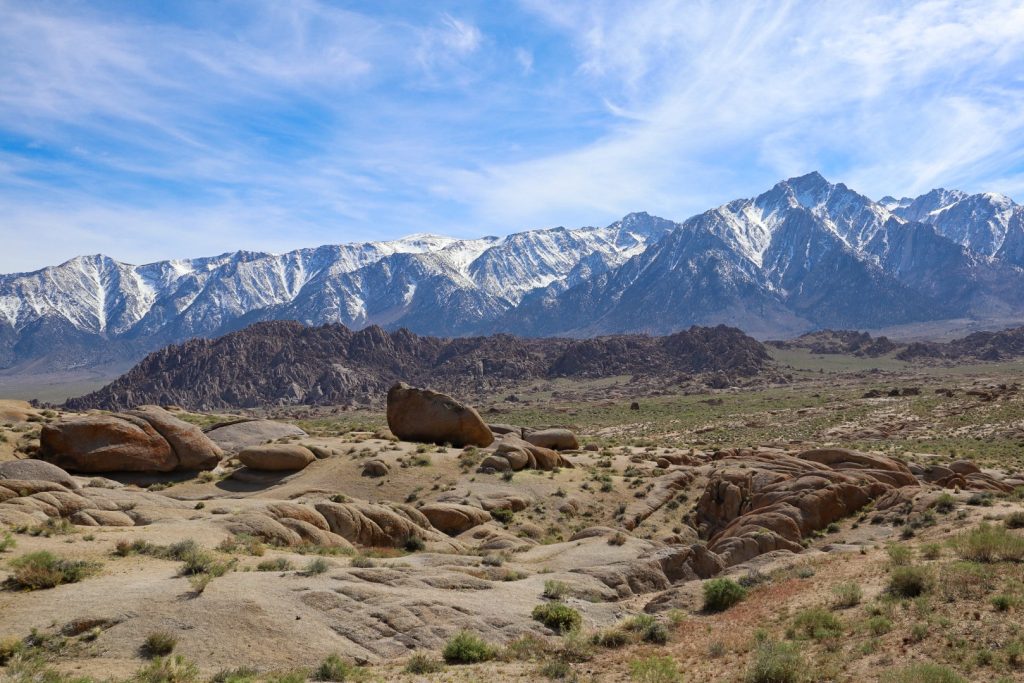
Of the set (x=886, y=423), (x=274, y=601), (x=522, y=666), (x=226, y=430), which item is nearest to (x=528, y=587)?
(x=522, y=666)

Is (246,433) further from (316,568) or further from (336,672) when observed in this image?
(336,672)

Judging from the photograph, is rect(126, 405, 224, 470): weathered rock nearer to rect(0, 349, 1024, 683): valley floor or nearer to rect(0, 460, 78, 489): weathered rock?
rect(0, 349, 1024, 683): valley floor

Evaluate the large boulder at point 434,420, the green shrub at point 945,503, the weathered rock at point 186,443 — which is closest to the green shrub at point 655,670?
the green shrub at point 945,503

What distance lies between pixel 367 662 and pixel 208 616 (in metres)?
3.45

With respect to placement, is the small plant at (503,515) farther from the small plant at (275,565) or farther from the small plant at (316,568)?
the small plant at (316,568)

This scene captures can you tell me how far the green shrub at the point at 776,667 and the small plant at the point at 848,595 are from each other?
11.4ft

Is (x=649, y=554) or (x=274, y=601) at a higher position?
(x=274, y=601)

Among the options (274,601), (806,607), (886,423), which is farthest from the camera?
(886,423)

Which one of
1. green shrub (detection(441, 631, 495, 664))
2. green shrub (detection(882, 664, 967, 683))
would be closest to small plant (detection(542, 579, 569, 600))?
green shrub (detection(441, 631, 495, 664))

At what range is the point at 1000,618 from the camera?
1361cm

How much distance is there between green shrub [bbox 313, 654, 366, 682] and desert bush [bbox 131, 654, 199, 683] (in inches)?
84.5

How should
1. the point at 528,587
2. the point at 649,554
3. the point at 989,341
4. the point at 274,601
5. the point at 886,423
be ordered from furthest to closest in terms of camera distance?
the point at 989,341, the point at 886,423, the point at 649,554, the point at 528,587, the point at 274,601

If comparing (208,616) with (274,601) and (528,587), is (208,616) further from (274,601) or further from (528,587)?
(528,587)

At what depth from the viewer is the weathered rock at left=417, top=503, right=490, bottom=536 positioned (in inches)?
1142
